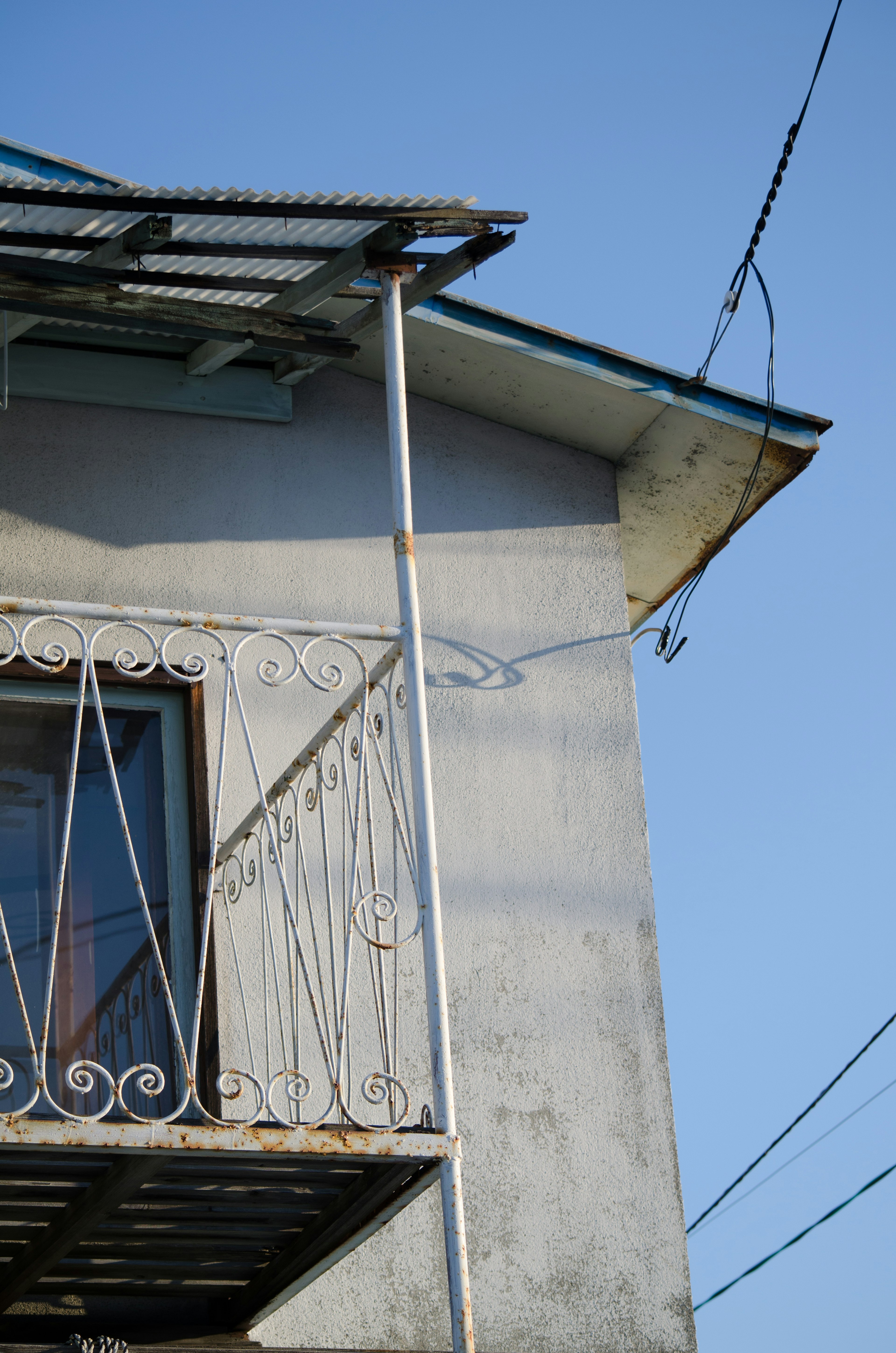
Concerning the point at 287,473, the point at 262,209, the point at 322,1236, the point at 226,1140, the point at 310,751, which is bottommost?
the point at 322,1236

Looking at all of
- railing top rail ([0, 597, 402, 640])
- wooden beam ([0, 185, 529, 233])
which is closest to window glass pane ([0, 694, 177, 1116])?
railing top rail ([0, 597, 402, 640])

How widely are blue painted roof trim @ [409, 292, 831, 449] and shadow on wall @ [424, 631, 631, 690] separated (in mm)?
1065

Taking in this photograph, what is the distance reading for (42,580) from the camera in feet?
17.4

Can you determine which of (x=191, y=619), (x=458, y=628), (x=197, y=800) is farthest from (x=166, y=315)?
(x=458, y=628)

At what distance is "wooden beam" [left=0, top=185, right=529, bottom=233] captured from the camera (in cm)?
406

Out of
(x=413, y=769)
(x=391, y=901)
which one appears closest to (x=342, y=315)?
(x=413, y=769)

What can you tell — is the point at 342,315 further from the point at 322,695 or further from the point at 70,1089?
the point at 70,1089

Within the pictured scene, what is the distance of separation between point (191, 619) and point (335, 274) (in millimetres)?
1166

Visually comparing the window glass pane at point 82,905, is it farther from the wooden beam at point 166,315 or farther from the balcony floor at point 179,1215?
the wooden beam at point 166,315

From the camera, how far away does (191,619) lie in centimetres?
403

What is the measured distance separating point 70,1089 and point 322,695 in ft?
5.16

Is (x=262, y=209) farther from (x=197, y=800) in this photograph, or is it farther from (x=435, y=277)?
(x=197, y=800)

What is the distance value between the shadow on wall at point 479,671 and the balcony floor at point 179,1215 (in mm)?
2050

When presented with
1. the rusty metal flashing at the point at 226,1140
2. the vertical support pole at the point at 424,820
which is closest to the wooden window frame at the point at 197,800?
the vertical support pole at the point at 424,820
